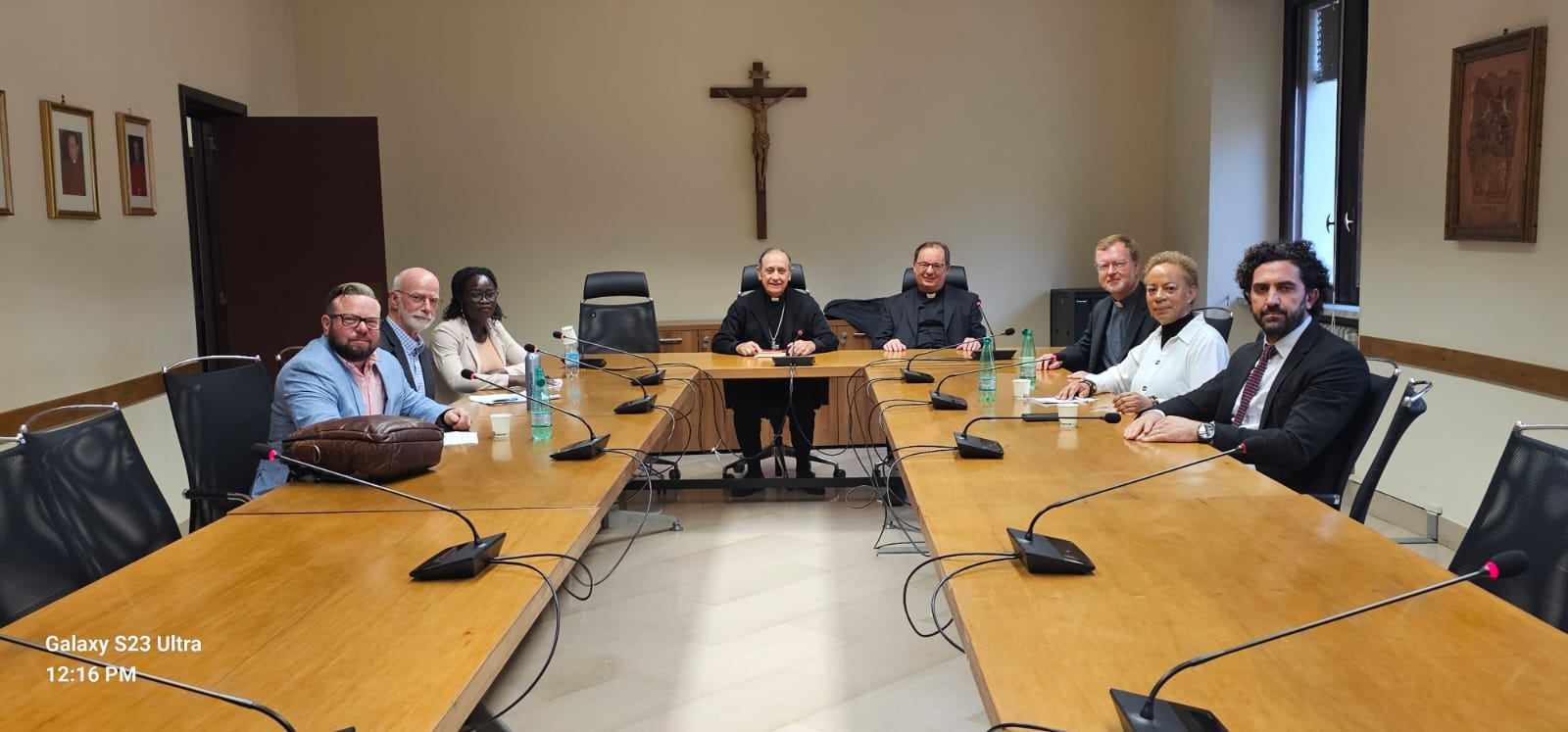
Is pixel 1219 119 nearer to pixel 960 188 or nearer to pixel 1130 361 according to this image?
pixel 960 188

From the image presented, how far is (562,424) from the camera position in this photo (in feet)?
12.0

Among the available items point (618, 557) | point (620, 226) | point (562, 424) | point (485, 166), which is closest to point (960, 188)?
point (620, 226)

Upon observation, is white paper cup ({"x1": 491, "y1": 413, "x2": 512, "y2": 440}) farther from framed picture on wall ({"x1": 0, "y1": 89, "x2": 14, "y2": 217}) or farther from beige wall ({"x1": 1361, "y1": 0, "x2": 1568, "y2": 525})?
beige wall ({"x1": 1361, "y1": 0, "x2": 1568, "y2": 525})

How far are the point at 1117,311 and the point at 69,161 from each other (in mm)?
4214

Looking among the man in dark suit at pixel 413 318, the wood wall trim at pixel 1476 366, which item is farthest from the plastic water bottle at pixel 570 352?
the wood wall trim at pixel 1476 366

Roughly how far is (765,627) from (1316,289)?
1895 millimetres

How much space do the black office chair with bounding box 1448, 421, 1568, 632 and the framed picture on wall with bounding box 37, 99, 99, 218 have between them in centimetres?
474

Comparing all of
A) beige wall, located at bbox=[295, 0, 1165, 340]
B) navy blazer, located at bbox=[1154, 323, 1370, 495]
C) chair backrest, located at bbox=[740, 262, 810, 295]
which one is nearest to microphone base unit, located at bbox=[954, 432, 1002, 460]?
navy blazer, located at bbox=[1154, 323, 1370, 495]

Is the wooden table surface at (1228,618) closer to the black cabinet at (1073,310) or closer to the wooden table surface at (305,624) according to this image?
the wooden table surface at (305,624)

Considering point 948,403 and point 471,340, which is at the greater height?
point 471,340

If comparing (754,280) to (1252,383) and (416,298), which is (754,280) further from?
(1252,383)

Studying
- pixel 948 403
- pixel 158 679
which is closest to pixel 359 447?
pixel 158 679

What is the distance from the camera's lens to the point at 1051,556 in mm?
1939

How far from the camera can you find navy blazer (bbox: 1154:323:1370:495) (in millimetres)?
2922
